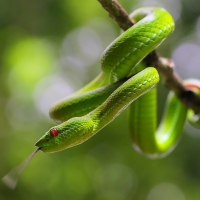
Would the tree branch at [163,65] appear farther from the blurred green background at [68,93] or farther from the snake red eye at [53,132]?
the blurred green background at [68,93]

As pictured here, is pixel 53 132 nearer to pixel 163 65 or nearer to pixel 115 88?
pixel 115 88

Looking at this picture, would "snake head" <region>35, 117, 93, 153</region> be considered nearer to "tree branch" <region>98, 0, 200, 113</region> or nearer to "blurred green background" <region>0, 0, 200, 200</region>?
"tree branch" <region>98, 0, 200, 113</region>

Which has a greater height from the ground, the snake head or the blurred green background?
the snake head

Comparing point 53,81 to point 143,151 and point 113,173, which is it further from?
point 143,151

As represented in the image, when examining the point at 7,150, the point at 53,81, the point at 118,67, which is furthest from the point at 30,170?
the point at 118,67

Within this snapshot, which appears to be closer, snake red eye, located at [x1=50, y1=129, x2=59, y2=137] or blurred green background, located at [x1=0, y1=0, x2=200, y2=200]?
snake red eye, located at [x1=50, y1=129, x2=59, y2=137]

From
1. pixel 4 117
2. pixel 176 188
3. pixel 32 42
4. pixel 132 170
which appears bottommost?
pixel 176 188

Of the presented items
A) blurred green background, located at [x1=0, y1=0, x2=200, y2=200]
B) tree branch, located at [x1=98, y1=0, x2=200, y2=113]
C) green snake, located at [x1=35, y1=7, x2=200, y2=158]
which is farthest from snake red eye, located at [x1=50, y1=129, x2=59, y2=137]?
blurred green background, located at [x1=0, y1=0, x2=200, y2=200]

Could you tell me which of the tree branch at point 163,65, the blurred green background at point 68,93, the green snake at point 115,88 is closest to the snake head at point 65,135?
the green snake at point 115,88

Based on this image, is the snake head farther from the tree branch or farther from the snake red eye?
the tree branch
